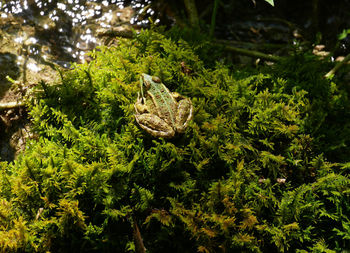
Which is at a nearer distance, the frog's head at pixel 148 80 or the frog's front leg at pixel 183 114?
the frog's front leg at pixel 183 114

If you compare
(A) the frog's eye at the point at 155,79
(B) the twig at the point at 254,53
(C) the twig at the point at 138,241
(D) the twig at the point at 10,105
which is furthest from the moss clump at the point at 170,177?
(B) the twig at the point at 254,53

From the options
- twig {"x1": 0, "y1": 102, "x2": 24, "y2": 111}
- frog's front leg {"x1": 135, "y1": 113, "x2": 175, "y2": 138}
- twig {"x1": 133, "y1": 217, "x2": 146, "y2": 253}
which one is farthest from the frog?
twig {"x1": 0, "y1": 102, "x2": 24, "y2": 111}

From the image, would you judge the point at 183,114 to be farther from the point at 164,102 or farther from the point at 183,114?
the point at 164,102

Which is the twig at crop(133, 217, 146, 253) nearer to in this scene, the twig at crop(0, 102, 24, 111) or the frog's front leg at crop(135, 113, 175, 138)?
the frog's front leg at crop(135, 113, 175, 138)

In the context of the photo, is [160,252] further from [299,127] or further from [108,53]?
[108,53]

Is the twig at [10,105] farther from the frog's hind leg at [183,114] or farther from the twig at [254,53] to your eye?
the twig at [254,53]

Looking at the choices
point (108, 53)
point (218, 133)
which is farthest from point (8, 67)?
point (218, 133)
